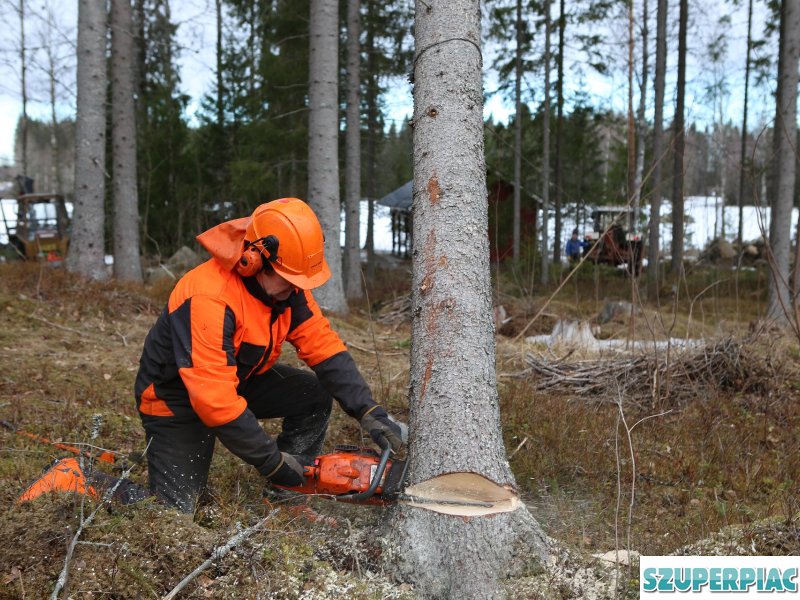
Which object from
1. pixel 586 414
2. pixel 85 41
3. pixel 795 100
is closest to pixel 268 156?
pixel 85 41

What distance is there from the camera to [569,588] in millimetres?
2775

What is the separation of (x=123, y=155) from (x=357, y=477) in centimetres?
931

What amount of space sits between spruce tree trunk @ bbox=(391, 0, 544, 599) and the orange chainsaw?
0.15 m

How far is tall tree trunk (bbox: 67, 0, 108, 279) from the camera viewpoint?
9.22 m

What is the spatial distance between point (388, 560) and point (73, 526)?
4.16 ft

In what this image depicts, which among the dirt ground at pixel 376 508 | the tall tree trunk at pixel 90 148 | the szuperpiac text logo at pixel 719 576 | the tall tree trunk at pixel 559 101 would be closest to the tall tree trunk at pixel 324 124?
the dirt ground at pixel 376 508

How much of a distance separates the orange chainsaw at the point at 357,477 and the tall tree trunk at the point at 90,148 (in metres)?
7.14

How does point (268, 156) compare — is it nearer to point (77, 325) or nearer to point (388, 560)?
point (77, 325)

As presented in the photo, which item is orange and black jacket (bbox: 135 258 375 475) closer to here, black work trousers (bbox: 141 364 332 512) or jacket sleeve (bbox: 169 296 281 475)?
jacket sleeve (bbox: 169 296 281 475)

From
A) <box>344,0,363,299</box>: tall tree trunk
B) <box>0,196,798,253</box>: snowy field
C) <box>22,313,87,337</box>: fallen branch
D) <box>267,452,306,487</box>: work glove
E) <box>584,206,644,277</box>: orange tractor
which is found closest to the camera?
<box>267,452,306,487</box>: work glove

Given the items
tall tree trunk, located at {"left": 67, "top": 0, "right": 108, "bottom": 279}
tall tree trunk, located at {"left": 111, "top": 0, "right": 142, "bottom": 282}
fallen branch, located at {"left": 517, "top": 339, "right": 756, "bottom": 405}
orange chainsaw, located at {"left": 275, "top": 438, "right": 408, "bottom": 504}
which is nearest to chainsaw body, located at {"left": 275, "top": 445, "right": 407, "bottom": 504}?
orange chainsaw, located at {"left": 275, "top": 438, "right": 408, "bottom": 504}

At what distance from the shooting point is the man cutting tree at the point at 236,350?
2982 mm

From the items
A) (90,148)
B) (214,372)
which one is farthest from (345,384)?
(90,148)

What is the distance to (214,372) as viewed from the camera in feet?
9.66
